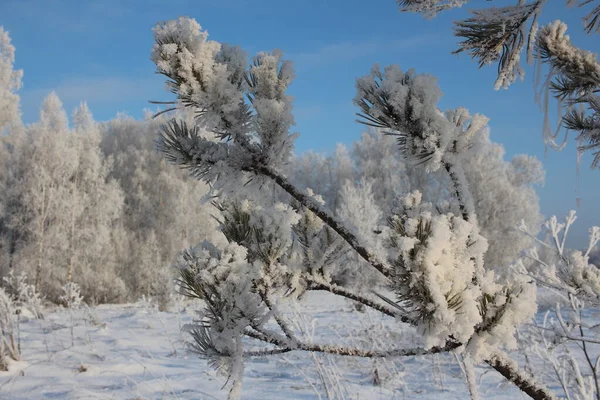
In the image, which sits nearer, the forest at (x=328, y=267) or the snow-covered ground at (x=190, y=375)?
the forest at (x=328, y=267)

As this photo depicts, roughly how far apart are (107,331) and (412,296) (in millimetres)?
6126

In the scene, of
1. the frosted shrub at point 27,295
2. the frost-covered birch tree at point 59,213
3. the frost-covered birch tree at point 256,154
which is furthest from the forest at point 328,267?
the frost-covered birch tree at point 59,213

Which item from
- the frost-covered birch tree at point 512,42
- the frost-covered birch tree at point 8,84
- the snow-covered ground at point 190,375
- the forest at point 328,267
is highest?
the frost-covered birch tree at point 8,84

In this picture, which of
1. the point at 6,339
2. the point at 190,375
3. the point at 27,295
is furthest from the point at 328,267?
the point at 27,295

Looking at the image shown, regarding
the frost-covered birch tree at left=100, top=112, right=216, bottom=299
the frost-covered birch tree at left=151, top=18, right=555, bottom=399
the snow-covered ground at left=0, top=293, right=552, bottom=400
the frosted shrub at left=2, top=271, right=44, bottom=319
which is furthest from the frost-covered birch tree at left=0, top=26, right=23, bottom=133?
the frost-covered birch tree at left=151, top=18, right=555, bottom=399

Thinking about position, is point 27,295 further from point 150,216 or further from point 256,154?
point 150,216

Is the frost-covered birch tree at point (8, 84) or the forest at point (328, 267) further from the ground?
the frost-covered birch tree at point (8, 84)

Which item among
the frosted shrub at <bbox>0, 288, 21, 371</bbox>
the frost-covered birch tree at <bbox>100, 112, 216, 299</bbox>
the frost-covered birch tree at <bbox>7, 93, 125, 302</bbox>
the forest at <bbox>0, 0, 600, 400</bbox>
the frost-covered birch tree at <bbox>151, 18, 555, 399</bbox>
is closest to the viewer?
the forest at <bbox>0, 0, 600, 400</bbox>

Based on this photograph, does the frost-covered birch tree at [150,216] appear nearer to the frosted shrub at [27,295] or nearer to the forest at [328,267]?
the frosted shrub at [27,295]

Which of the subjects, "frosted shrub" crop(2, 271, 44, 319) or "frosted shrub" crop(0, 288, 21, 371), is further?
"frosted shrub" crop(2, 271, 44, 319)

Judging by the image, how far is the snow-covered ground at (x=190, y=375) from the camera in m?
3.31

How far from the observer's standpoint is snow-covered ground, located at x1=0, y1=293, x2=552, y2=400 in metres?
3.31

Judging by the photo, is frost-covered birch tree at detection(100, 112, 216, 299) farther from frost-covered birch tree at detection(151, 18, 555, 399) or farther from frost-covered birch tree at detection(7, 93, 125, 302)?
frost-covered birch tree at detection(151, 18, 555, 399)

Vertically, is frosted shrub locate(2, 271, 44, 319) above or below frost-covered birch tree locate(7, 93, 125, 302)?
below
